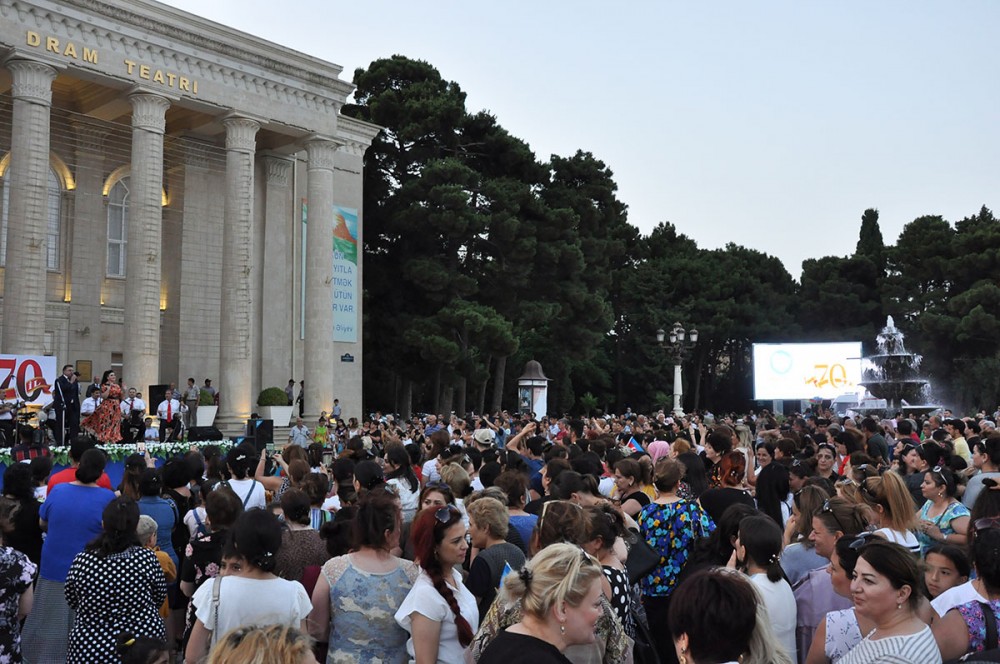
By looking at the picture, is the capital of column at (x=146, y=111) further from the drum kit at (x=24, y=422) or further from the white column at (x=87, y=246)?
the drum kit at (x=24, y=422)

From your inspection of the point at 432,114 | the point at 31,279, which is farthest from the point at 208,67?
the point at 432,114

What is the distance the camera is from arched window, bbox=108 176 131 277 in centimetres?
2739

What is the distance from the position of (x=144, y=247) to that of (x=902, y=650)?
24.2m

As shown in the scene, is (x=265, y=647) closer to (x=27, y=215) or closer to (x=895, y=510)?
(x=895, y=510)

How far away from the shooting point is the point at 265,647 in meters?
2.82

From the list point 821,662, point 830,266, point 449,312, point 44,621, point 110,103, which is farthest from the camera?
point 830,266

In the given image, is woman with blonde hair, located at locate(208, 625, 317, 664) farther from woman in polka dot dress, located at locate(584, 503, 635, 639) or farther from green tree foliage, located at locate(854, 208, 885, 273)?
green tree foliage, located at locate(854, 208, 885, 273)

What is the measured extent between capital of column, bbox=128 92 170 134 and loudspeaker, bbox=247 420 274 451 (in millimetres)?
8629

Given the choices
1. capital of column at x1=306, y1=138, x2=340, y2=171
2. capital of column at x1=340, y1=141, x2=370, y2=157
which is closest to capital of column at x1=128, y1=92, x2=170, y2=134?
capital of column at x1=306, y1=138, x2=340, y2=171

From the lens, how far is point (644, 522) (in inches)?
231

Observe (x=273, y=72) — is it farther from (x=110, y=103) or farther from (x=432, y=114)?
(x=432, y=114)

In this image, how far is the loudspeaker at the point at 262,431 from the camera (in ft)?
76.9

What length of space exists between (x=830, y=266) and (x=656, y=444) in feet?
164

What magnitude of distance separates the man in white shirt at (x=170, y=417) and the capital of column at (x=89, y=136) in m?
8.99
